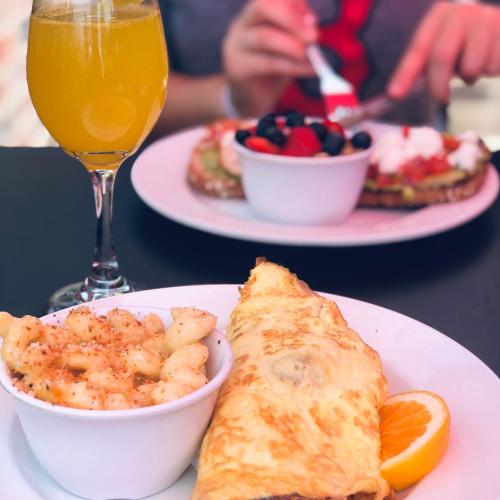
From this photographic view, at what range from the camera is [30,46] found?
1.31 meters

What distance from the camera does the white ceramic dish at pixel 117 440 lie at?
83 centimetres

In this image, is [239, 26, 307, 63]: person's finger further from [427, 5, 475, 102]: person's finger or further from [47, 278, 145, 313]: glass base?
[47, 278, 145, 313]: glass base

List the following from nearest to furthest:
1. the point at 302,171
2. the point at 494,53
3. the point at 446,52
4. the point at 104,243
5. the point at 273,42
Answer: the point at 104,243
the point at 302,171
the point at 273,42
the point at 446,52
the point at 494,53

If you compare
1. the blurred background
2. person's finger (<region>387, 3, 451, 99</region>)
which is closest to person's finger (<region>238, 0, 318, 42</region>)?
person's finger (<region>387, 3, 451, 99</region>)

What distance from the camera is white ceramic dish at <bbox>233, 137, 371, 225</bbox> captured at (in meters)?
1.72

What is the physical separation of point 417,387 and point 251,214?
86 cm

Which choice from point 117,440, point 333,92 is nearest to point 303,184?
point 117,440

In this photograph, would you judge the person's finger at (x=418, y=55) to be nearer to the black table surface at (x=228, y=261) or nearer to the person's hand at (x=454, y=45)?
the person's hand at (x=454, y=45)

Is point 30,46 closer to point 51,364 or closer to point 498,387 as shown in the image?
point 51,364

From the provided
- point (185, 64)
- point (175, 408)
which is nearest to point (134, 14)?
point (175, 408)

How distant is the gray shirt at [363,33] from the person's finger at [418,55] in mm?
426

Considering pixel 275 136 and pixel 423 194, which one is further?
pixel 423 194

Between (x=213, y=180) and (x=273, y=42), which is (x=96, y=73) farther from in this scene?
(x=273, y=42)

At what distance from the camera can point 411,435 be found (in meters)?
0.93
